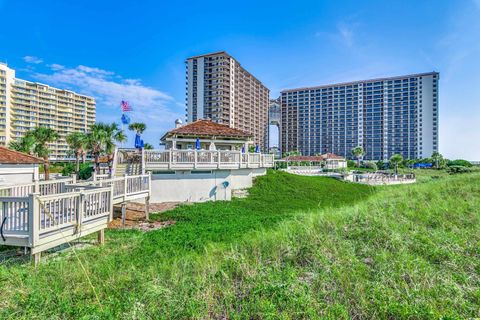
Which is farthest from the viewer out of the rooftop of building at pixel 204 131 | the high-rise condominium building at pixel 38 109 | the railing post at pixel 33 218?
the high-rise condominium building at pixel 38 109

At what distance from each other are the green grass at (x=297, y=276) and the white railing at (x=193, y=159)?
26.6ft

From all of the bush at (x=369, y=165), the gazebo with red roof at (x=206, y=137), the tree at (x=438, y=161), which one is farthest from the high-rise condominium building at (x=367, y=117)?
the gazebo with red roof at (x=206, y=137)

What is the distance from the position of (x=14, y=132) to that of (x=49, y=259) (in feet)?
299

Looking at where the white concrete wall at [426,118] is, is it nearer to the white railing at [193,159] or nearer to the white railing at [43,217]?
the white railing at [193,159]

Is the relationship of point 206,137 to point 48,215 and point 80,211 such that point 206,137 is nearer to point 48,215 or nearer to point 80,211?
point 80,211

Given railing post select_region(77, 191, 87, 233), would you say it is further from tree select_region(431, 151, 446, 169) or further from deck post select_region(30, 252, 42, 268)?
tree select_region(431, 151, 446, 169)

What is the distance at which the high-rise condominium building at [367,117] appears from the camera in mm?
88438

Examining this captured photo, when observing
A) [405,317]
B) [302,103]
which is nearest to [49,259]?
[405,317]

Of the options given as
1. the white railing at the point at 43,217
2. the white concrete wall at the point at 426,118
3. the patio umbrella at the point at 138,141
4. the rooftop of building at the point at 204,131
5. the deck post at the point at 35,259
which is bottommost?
the deck post at the point at 35,259

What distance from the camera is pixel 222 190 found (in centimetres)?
1664

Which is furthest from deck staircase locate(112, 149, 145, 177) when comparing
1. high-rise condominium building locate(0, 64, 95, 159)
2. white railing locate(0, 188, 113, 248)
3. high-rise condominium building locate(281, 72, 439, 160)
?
high-rise condominium building locate(281, 72, 439, 160)

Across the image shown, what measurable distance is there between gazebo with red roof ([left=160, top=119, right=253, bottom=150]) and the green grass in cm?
1306

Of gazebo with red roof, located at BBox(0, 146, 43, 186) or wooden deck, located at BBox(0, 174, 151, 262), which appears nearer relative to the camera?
wooden deck, located at BBox(0, 174, 151, 262)

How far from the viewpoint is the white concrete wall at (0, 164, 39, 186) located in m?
13.1
